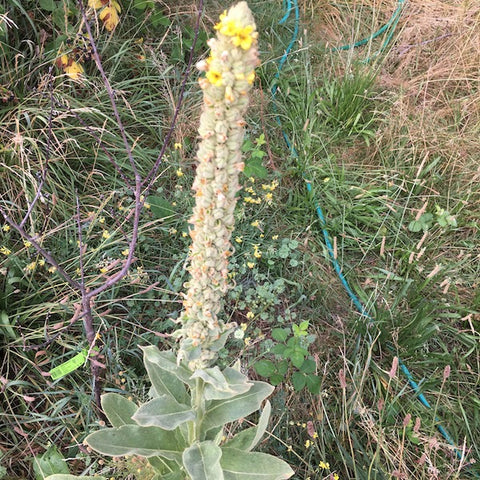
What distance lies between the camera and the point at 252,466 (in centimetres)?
154

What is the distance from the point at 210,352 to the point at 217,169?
22.1 inches

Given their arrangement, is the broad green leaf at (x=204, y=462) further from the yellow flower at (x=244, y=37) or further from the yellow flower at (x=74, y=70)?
the yellow flower at (x=74, y=70)

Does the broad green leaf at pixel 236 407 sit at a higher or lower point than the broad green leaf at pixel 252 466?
higher

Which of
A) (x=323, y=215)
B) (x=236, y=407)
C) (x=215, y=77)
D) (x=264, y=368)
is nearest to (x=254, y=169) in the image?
(x=323, y=215)

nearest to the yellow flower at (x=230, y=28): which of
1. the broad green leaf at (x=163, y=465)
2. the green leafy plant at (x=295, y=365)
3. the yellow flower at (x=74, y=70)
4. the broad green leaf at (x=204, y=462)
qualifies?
the broad green leaf at (x=204, y=462)

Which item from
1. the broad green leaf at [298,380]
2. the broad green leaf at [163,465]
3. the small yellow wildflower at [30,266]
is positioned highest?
the small yellow wildflower at [30,266]

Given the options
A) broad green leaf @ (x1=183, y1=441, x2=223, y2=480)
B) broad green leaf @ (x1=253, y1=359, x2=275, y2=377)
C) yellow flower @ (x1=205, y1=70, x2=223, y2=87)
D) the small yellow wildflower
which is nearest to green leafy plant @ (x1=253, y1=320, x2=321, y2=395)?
broad green leaf @ (x1=253, y1=359, x2=275, y2=377)

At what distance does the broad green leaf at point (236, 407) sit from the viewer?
152 centimetres

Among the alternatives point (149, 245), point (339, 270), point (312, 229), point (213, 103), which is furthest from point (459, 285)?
point (213, 103)

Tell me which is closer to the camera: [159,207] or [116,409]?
[116,409]

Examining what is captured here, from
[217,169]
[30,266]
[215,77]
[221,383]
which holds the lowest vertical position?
[30,266]

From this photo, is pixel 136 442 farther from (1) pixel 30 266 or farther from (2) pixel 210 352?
(1) pixel 30 266

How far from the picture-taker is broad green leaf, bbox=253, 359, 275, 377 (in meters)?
2.14

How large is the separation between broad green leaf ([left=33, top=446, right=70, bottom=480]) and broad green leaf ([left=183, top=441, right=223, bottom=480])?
0.84 meters
